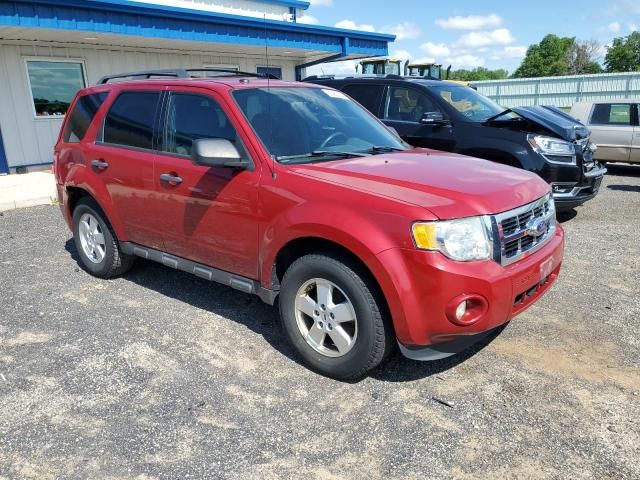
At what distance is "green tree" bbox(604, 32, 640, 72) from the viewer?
261 ft

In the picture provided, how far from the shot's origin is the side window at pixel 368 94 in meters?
7.99

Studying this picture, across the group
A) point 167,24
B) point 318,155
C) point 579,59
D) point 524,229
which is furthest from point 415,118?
point 579,59

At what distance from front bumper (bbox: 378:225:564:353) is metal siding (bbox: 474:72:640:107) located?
25.1 metres

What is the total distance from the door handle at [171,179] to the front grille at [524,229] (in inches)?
92.9

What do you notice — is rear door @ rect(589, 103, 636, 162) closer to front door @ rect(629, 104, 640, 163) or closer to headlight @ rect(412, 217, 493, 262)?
front door @ rect(629, 104, 640, 163)

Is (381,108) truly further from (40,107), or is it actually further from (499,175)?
(40,107)

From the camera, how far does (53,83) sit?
1204 centimetres

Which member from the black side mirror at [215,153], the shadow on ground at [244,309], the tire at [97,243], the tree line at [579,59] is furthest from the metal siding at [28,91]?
the tree line at [579,59]

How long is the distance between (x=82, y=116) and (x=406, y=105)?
14.6 ft

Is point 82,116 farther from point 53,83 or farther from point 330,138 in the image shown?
point 53,83

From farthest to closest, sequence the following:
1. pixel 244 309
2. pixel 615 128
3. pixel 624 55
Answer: pixel 624 55 → pixel 615 128 → pixel 244 309

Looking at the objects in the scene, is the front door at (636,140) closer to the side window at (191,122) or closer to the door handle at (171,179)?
the side window at (191,122)

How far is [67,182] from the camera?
5297 millimetres

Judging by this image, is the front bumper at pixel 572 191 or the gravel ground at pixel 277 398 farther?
the front bumper at pixel 572 191
